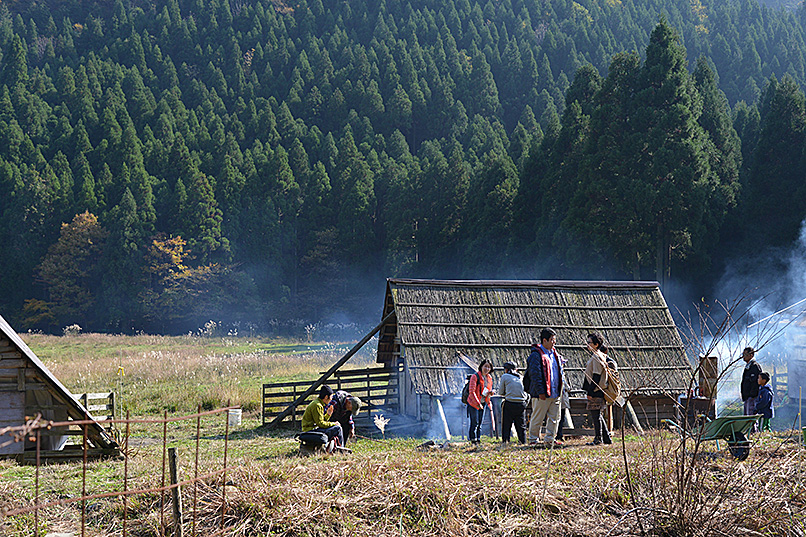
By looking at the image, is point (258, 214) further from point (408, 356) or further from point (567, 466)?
point (567, 466)

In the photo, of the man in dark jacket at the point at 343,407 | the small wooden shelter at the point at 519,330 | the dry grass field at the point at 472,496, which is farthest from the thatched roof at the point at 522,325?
the dry grass field at the point at 472,496

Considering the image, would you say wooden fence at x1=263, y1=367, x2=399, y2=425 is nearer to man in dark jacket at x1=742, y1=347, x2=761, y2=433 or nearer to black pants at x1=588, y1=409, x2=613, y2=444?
black pants at x1=588, y1=409, x2=613, y2=444

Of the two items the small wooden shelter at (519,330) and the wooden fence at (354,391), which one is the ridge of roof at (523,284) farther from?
the wooden fence at (354,391)

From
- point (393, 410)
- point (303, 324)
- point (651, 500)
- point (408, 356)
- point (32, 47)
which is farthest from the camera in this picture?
point (32, 47)

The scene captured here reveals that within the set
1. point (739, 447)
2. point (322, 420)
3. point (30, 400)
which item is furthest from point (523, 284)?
point (30, 400)

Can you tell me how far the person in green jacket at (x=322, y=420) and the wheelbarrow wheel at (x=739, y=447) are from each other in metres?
5.56

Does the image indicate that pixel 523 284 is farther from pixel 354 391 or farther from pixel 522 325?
pixel 354 391

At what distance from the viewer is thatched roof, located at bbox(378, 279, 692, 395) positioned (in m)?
14.9

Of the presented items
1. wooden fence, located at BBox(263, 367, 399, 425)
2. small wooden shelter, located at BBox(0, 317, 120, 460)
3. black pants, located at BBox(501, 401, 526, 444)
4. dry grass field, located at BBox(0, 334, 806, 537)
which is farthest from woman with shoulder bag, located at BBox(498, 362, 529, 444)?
small wooden shelter, located at BBox(0, 317, 120, 460)

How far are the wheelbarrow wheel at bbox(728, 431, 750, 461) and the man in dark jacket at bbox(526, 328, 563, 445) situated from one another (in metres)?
2.43

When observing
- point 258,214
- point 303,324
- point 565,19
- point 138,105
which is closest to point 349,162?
point 258,214

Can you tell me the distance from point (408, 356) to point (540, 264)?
23.2 meters

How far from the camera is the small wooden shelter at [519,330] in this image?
1475 cm

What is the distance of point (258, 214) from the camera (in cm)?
6059
